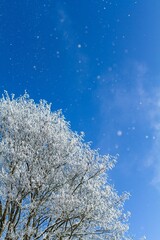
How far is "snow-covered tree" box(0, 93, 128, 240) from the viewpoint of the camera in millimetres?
17469

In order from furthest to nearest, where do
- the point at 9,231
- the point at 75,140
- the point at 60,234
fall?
the point at 75,140 < the point at 60,234 < the point at 9,231

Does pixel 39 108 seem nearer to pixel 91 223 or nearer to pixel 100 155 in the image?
pixel 100 155

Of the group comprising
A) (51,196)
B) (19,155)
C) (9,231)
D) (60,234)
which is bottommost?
(9,231)

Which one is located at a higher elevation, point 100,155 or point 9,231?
point 100,155

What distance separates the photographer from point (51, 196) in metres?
18.2

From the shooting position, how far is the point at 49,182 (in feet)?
61.2

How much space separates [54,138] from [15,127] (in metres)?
2.57

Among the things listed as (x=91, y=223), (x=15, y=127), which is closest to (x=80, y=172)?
(x=91, y=223)

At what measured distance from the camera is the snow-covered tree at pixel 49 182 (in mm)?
17469

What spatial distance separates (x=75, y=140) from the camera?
72.5ft

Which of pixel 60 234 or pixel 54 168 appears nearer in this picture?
pixel 60 234

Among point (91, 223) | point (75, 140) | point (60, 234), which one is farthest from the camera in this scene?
point (75, 140)

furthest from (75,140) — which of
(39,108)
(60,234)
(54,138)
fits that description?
(60,234)

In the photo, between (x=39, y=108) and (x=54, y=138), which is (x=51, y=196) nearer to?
(x=54, y=138)
